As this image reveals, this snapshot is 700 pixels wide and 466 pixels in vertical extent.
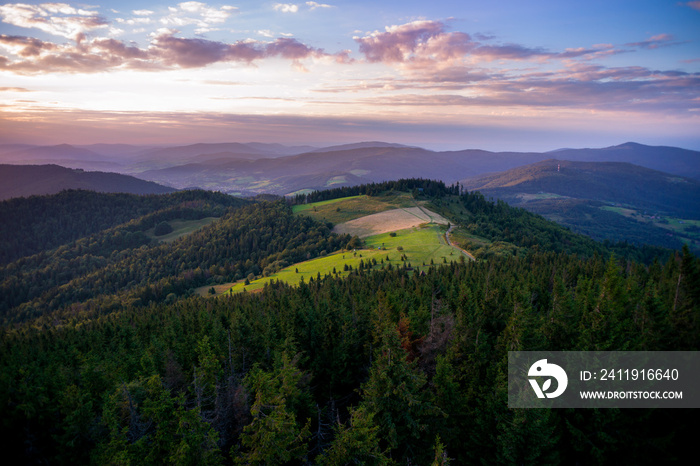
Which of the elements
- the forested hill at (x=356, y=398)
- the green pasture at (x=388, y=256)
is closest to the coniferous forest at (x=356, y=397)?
the forested hill at (x=356, y=398)

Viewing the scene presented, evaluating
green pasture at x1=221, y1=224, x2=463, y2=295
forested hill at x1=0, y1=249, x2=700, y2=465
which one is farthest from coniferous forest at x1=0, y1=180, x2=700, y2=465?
green pasture at x1=221, y1=224, x2=463, y2=295

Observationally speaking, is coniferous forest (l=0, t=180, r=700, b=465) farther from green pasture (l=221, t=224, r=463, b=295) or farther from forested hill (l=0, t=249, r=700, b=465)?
green pasture (l=221, t=224, r=463, b=295)

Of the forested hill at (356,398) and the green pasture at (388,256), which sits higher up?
the forested hill at (356,398)

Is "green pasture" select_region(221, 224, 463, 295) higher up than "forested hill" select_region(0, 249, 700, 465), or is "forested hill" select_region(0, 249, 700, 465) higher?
"forested hill" select_region(0, 249, 700, 465)

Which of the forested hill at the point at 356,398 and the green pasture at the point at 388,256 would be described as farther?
the green pasture at the point at 388,256

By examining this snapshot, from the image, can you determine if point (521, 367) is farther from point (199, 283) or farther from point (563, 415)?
point (199, 283)
